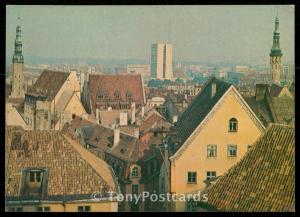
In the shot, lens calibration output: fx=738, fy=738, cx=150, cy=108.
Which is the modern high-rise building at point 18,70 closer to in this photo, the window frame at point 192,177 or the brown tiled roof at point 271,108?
the window frame at point 192,177

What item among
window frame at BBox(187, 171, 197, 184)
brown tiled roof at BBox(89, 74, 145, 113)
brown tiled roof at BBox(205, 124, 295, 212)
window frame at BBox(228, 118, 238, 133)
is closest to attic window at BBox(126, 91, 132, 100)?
brown tiled roof at BBox(89, 74, 145, 113)

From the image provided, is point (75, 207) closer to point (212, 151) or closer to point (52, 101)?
point (52, 101)

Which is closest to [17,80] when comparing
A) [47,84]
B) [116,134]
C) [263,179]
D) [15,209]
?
[47,84]

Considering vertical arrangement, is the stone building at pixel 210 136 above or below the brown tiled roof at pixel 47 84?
below

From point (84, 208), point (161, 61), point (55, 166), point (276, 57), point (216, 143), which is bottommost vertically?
point (84, 208)

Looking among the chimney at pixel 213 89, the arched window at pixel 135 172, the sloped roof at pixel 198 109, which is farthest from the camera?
the chimney at pixel 213 89

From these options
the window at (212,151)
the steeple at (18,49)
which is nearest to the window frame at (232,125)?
the window at (212,151)

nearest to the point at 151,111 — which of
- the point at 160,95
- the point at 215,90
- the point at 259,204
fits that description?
the point at 160,95
